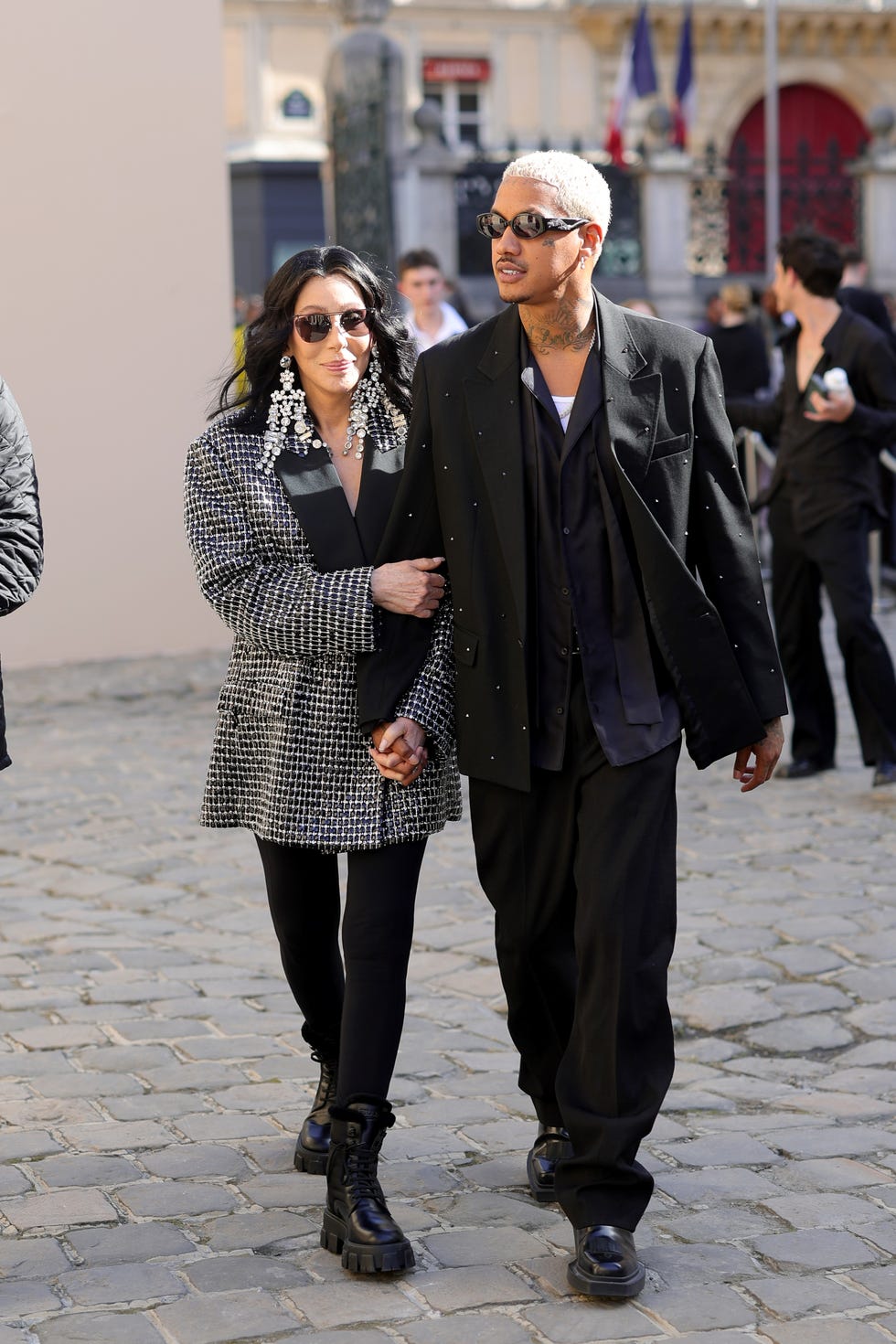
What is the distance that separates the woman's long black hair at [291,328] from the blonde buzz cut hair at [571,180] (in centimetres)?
47

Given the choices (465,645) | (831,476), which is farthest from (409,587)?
(831,476)

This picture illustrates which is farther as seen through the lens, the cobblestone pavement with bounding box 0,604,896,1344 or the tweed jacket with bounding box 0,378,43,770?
the tweed jacket with bounding box 0,378,43,770

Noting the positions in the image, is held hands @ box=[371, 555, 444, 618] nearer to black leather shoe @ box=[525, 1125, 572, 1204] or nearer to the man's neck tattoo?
the man's neck tattoo

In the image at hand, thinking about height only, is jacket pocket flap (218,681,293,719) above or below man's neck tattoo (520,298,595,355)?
below

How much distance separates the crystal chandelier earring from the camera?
14.0ft

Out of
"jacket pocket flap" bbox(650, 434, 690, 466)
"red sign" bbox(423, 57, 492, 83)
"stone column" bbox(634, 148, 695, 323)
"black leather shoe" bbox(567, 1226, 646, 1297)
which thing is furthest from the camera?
"red sign" bbox(423, 57, 492, 83)

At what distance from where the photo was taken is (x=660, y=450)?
3926 millimetres

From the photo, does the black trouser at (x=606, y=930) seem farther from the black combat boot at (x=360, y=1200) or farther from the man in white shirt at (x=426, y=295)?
the man in white shirt at (x=426, y=295)

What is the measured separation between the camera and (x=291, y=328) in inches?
→ 169

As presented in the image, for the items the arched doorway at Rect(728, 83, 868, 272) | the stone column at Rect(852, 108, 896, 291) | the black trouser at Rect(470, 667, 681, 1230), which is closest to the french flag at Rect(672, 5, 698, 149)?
the arched doorway at Rect(728, 83, 868, 272)

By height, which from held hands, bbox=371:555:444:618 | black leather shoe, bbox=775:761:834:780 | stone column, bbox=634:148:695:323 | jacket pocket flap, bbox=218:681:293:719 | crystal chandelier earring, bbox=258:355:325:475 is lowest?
black leather shoe, bbox=775:761:834:780

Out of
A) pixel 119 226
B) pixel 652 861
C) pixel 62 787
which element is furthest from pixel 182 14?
pixel 652 861

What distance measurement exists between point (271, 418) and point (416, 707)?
729 mm

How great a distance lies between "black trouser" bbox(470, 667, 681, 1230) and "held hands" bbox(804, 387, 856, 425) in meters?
4.68
